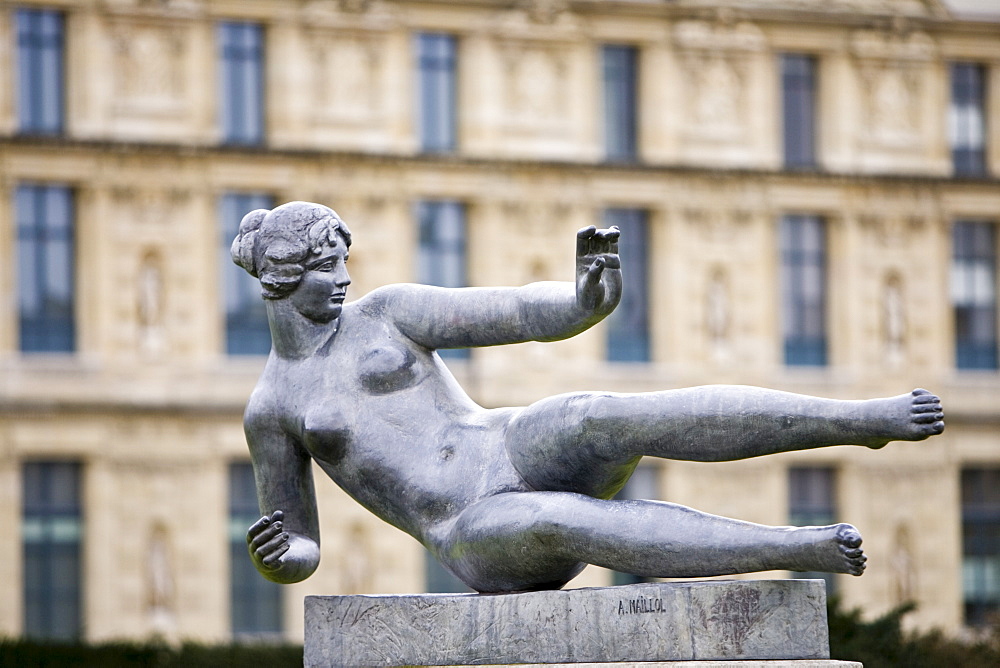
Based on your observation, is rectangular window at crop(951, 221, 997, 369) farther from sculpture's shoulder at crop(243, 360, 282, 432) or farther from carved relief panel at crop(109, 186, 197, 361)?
sculpture's shoulder at crop(243, 360, 282, 432)

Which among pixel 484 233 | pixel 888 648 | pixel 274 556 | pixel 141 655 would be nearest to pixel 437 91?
pixel 484 233

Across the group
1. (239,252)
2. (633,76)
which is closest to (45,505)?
(633,76)

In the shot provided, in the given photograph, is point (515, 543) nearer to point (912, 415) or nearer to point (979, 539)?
point (912, 415)

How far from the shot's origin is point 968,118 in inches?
1518

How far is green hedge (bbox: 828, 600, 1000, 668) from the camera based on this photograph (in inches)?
501

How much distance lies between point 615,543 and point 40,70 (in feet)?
96.7

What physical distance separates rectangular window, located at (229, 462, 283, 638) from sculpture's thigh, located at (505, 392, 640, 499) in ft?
91.1

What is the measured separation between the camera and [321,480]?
3303 cm

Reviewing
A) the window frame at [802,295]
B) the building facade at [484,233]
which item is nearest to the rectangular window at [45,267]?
the building facade at [484,233]

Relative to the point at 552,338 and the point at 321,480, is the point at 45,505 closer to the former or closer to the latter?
the point at 321,480

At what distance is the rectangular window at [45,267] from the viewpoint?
109 feet

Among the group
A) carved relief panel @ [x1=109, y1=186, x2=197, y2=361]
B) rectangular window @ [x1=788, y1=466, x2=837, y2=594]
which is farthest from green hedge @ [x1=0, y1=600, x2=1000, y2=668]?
rectangular window @ [x1=788, y1=466, x2=837, y2=594]

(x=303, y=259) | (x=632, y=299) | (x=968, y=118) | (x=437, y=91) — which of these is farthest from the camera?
(x=968, y=118)

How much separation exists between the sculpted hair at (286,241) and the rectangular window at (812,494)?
30711 mm
